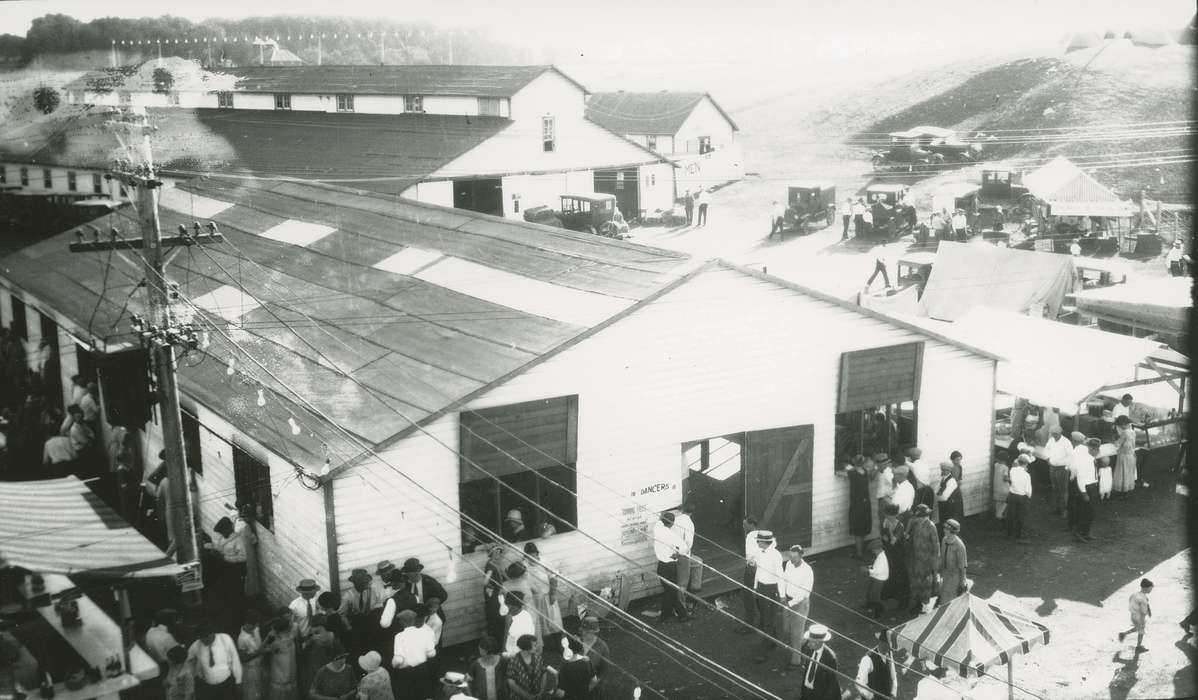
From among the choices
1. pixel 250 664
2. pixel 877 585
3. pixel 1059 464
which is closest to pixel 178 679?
pixel 250 664

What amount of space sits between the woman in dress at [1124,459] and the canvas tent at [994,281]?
378 inches

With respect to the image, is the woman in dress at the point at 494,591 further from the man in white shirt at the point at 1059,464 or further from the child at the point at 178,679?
the man in white shirt at the point at 1059,464

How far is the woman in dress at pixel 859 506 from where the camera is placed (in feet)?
50.7

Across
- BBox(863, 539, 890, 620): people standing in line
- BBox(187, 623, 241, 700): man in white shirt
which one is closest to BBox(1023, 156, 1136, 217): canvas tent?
BBox(863, 539, 890, 620): people standing in line

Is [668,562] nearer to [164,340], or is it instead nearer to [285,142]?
[164,340]

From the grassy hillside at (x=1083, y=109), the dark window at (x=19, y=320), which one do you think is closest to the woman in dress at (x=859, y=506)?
the dark window at (x=19, y=320)

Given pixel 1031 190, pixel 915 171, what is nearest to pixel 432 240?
pixel 1031 190

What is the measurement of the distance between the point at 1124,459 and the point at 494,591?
11207 millimetres

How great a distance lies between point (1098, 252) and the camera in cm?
3497

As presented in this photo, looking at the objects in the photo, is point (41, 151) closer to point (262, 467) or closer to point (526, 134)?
point (526, 134)

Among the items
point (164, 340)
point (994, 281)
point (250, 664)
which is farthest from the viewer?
point (994, 281)

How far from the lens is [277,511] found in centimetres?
1363

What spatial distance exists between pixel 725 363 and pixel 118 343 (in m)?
7.91

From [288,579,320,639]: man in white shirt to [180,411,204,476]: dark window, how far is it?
5235 millimetres
